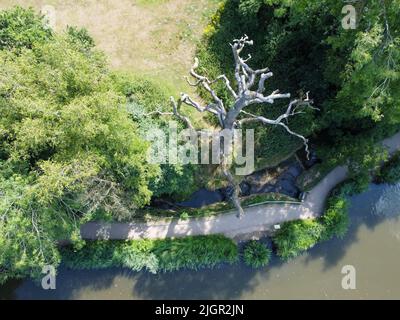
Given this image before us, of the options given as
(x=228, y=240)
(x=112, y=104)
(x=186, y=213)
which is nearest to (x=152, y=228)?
(x=186, y=213)

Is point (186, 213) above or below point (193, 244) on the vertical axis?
above

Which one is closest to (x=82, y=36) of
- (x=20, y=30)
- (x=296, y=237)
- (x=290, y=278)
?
(x=20, y=30)

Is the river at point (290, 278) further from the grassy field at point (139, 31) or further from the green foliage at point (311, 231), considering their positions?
the grassy field at point (139, 31)

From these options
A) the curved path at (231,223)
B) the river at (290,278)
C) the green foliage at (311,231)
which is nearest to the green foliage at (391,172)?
the curved path at (231,223)

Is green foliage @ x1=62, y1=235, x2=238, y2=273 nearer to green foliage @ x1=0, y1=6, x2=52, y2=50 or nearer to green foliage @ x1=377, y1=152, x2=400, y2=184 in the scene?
green foliage @ x1=377, y1=152, x2=400, y2=184

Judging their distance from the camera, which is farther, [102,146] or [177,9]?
[177,9]

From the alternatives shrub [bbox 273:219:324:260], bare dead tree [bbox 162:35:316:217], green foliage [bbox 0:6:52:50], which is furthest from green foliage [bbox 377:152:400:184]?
green foliage [bbox 0:6:52:50]

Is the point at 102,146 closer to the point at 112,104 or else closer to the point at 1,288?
the point at 112,104
